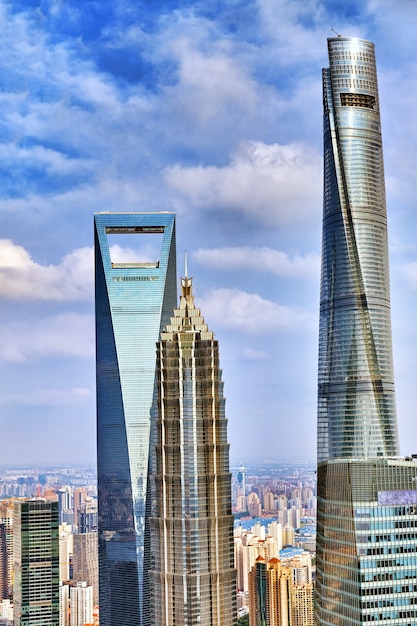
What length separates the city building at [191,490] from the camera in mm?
17594

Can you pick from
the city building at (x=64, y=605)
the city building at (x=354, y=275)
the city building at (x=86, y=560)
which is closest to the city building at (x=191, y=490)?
the city building at (x=354, y=275)

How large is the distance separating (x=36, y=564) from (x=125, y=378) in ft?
23.7

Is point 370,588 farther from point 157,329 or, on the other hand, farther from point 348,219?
point 157,329

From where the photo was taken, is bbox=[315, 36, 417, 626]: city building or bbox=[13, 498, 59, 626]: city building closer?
bbox=[315, 36, 417, 626]: city building

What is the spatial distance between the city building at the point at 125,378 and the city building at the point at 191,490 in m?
9.82

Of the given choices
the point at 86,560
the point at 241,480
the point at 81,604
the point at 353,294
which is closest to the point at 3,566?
the point at 81,604

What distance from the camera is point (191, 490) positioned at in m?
18.0

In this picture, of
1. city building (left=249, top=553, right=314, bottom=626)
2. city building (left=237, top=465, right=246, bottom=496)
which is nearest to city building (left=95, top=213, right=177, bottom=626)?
city building (left=249, top=553, right=314, bottom=626)

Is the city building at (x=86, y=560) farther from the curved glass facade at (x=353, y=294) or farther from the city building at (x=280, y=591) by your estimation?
the curved glass facade at (x=353, y=294)

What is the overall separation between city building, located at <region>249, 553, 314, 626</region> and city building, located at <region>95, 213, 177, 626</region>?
5.11 meters

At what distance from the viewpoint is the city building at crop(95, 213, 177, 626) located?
2823 centimetres

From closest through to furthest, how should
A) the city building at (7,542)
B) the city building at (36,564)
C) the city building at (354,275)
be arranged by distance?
the city building at (354,275)
the city building at (36,564)
the city building at (7,542)

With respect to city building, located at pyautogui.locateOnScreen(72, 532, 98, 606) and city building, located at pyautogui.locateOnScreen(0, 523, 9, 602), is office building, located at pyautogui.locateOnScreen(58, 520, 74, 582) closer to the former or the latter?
city building, located at pyautogui.locateOnScreen(72, 532, 98, 606)

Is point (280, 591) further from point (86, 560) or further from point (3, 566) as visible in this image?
point (86, 560)
